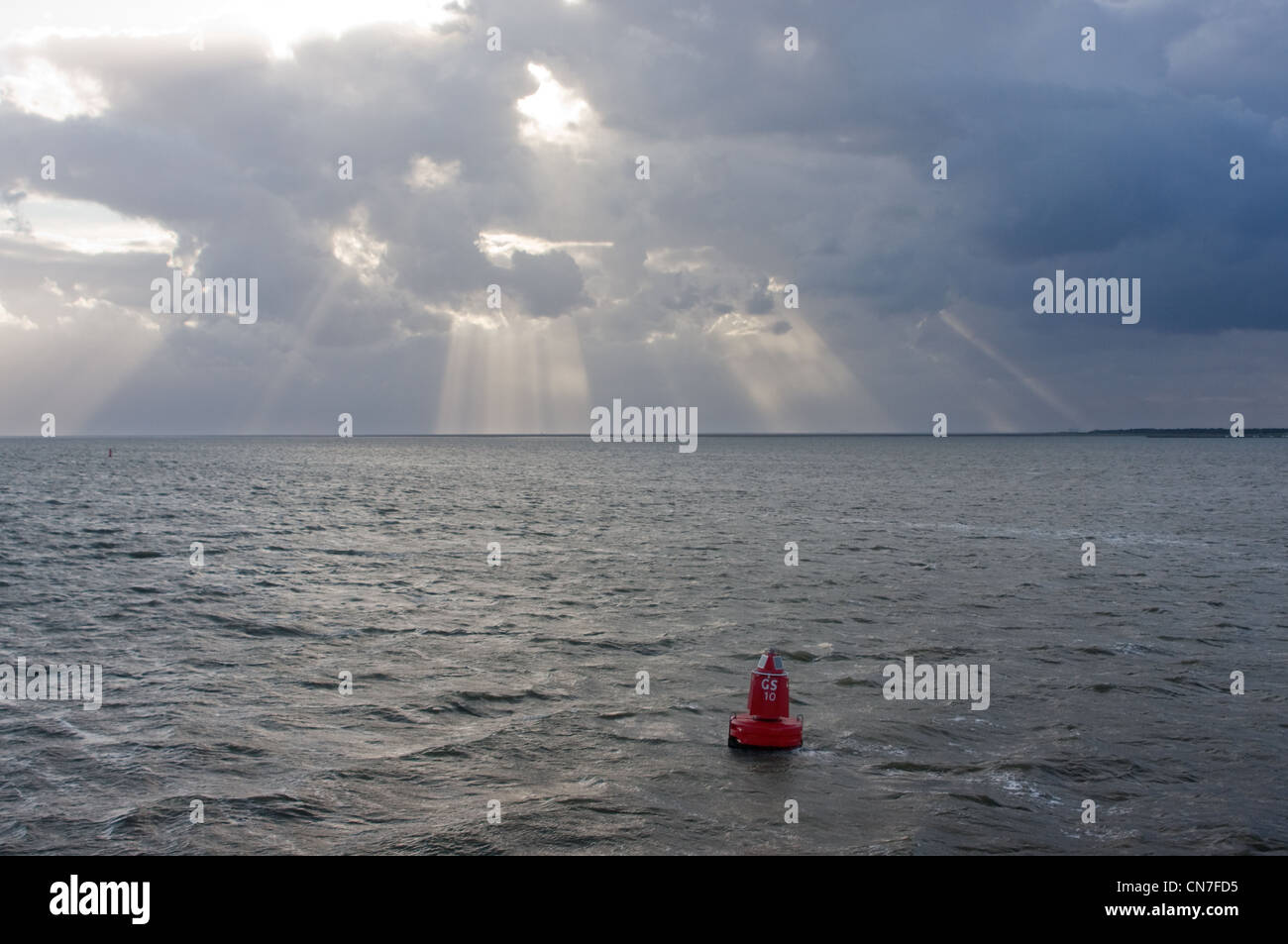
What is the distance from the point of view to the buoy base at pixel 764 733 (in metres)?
11.2

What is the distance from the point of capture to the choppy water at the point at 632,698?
355 inches

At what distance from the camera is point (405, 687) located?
14.4 m

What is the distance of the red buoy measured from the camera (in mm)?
11203

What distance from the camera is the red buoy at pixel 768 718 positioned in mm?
11203

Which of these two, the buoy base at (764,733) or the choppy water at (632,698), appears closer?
the choppy water at (632,698)

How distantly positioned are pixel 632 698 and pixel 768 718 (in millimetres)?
2827

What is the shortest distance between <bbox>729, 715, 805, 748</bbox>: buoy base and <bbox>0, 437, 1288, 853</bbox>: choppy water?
0.66 ft

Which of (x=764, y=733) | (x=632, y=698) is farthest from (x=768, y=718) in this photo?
(x=632, y=698)

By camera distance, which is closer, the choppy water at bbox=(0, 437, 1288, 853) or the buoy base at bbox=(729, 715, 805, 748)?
the choppy water at bbox=(0, 437, 1288, 853)

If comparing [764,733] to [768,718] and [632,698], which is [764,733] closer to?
[768,718]
